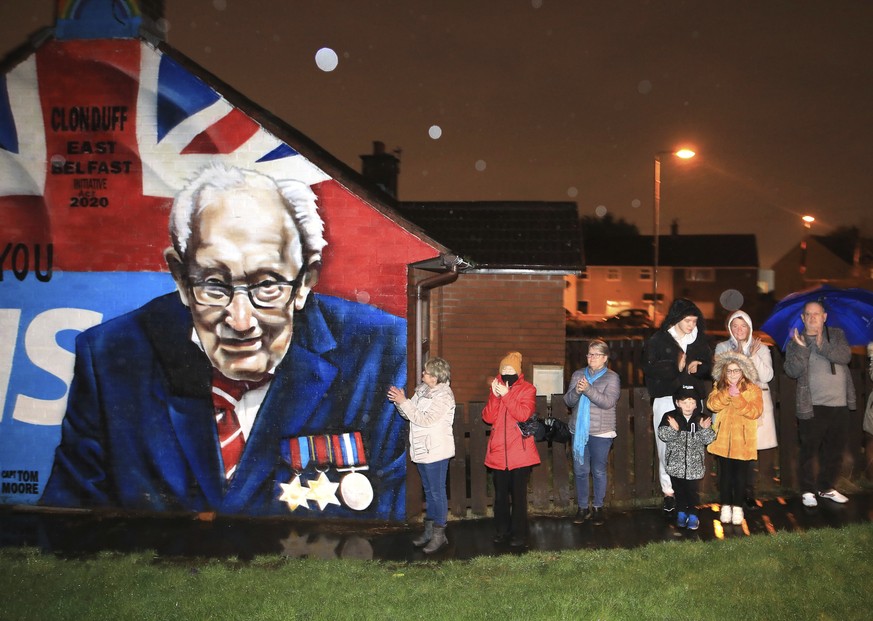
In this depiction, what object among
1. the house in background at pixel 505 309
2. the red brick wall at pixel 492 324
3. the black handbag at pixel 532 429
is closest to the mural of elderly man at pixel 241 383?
the black handbag at pixel 532 429

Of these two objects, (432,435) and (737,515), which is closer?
(432,435)

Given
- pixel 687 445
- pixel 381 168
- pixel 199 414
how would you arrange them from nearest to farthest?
pixel 687 445, pixel 199 414, pixel 381 168

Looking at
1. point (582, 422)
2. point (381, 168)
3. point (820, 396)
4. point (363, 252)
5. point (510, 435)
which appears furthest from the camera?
point (381, 168)

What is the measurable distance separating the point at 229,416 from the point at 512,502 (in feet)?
10.8

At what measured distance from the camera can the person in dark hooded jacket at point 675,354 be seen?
731 cm

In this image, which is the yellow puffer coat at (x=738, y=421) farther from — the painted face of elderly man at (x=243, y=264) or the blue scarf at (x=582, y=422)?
the painted face of elderly man at (x=243, y=264)

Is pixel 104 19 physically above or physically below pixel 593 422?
above

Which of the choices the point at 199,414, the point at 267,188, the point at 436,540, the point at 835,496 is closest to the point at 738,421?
the point at 835,496

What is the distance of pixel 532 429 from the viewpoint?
6.68m

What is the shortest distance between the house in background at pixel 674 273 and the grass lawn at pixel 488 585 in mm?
51816

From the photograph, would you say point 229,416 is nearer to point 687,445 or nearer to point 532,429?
point 532,429

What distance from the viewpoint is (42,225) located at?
8141 millimetres

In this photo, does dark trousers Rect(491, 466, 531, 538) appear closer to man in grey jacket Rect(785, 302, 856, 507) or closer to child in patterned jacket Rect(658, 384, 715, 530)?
child in patterned jacket Rect(658, 384, 715, 530)

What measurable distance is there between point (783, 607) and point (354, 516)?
13.8ft
